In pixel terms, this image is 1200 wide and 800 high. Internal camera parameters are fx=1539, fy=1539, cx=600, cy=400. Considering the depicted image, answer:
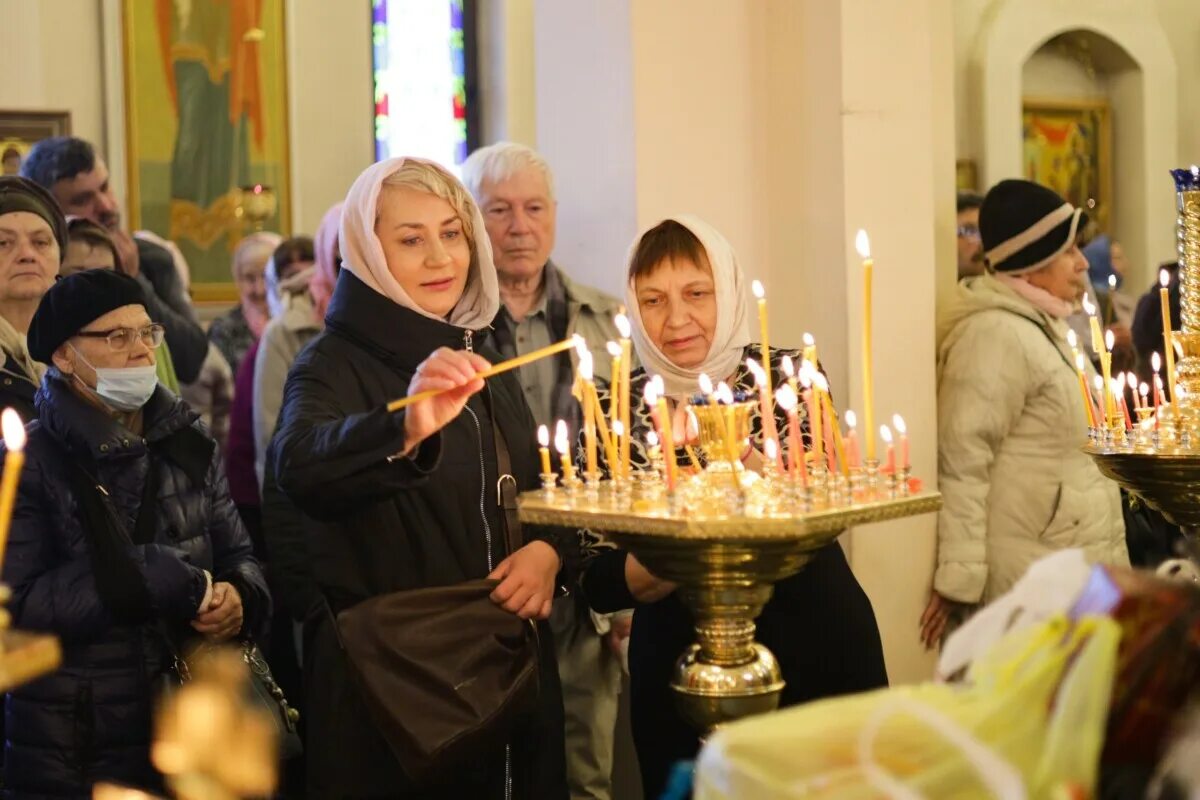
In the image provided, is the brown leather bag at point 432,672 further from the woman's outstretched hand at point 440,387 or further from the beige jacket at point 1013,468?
the beige jacket at point 1013,468

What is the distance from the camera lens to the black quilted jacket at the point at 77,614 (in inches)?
123

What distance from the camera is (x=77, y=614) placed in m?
3.12

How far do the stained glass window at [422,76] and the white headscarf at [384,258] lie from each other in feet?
24.9

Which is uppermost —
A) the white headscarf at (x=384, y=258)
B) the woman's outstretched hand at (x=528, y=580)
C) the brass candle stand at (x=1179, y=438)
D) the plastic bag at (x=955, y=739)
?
the white headscarf at (x=384, y=258)

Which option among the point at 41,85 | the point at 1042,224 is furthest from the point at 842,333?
the point at 41,85

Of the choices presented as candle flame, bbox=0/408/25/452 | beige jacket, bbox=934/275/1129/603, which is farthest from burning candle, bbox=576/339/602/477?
beige jacket, bbox=934/275/1129/603

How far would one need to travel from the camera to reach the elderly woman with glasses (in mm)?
3139

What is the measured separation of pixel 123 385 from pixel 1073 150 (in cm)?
817

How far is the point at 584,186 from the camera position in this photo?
4621mm

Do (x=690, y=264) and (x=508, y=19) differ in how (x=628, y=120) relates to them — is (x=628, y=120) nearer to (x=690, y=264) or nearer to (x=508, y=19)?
(x=690, y=264)

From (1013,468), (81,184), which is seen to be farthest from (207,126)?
(1013,468)

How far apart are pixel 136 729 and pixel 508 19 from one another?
801cm

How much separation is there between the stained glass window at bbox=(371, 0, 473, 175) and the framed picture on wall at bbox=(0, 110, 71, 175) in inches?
86.8

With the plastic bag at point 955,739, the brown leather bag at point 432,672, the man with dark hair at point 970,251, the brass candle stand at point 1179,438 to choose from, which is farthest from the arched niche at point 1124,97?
the plastic bag at point 955,739
